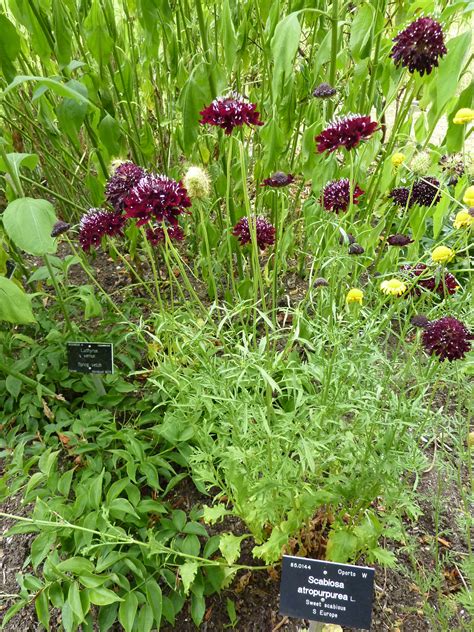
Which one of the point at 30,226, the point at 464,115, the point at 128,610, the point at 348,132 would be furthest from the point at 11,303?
the point at 464,115

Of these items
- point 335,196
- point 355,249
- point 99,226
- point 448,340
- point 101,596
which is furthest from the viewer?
point 99,226

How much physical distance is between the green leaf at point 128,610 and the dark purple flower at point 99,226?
811 mm

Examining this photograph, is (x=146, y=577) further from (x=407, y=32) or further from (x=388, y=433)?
(x=407, y=32)

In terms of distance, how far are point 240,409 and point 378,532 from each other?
385mm

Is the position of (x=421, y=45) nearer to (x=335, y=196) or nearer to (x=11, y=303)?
(x=335, y=196)

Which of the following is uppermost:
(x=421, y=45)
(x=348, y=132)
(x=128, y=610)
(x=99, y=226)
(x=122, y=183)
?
(x=421, y=45)

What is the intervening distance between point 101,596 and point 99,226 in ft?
2.75

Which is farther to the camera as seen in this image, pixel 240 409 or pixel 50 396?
pixel 50 396

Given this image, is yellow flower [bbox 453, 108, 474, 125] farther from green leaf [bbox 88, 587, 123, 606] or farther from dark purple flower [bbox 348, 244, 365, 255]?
green leaf [bbox 88, 587, 123, 606]

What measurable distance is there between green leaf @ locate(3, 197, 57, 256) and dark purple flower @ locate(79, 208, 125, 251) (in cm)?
29

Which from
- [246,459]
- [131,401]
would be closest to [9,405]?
[131,401]

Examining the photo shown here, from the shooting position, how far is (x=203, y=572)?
113cm

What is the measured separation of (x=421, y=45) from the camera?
985mm

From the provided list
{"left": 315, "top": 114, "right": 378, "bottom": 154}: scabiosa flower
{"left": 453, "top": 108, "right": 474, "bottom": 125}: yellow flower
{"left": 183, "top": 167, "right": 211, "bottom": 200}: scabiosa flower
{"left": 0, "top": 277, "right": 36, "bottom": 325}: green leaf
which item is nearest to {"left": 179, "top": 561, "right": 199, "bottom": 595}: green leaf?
{"left": 0, "top": 277, "right": 36, "bottom": 325}: green leaf
